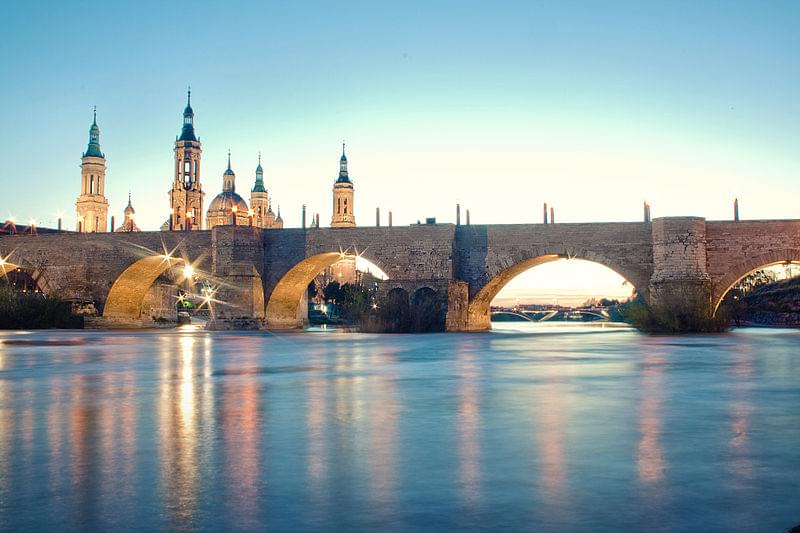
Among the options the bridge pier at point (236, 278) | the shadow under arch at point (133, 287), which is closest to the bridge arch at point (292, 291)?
the bridge pier at point (236, 278)

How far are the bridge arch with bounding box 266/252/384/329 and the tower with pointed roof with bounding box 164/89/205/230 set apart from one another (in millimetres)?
56854

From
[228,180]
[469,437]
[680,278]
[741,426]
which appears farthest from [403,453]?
[228,180]

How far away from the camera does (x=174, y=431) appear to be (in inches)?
233

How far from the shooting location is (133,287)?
39500mm

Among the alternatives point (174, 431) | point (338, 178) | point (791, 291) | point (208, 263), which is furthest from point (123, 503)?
point (338, 178)

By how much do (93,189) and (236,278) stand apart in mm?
59010

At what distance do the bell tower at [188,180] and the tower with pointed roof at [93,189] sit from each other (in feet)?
25.4

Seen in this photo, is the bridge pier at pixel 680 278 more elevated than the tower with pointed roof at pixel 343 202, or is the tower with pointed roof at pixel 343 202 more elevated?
the tower with pointed roof at pixel 343 202

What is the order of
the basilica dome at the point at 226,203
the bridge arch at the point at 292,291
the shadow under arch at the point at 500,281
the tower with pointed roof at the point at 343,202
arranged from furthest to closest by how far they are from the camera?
the basilica dome at the point at 226,203 → the tower with pointed roof at the point at 343,202 → the bridge arch at the point at 292,291 → the shadow under arch at the point at 500,281

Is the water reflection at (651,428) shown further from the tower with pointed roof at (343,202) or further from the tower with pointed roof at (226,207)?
the tower with pointed roof at (226,207)

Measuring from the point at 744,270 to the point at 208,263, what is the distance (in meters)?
22.4

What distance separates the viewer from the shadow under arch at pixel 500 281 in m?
31.0

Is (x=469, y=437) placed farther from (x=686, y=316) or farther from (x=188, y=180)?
(x=188, y=180)

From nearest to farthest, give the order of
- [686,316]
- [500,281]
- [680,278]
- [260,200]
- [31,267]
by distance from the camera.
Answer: [686,316] < [680,278] < [500,281] < [31,267] < [260,200]
